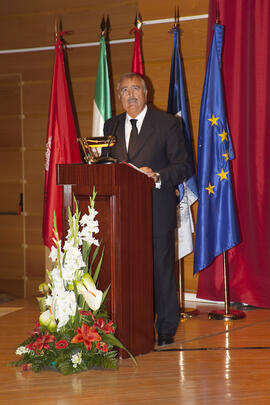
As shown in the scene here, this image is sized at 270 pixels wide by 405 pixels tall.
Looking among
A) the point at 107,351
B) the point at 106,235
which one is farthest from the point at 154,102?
the point at 107,351

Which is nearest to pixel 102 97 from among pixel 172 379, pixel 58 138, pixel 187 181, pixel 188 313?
pixel 58 138

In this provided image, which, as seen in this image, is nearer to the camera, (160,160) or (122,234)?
(122,234)

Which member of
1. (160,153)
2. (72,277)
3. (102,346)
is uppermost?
(160,153)

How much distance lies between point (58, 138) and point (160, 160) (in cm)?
191

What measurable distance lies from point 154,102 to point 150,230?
2.18 metres

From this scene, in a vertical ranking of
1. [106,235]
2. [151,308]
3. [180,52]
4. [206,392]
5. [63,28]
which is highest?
[63,28]

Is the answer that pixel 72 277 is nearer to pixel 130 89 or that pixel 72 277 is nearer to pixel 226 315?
pixel 130 89

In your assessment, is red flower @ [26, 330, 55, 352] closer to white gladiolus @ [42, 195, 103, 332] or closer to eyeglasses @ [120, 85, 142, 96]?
white gladiolus @ [42, 195, 103, 332]

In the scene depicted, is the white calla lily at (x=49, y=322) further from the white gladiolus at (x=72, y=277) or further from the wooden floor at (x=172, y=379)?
the wooden floor at (x=172, y=379)

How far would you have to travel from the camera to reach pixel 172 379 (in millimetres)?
2803

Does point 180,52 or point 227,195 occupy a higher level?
point 180,52

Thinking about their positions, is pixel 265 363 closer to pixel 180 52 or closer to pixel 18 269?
pixel 180 52

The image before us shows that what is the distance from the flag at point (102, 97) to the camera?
5.13 m

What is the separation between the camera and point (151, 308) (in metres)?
3.25
